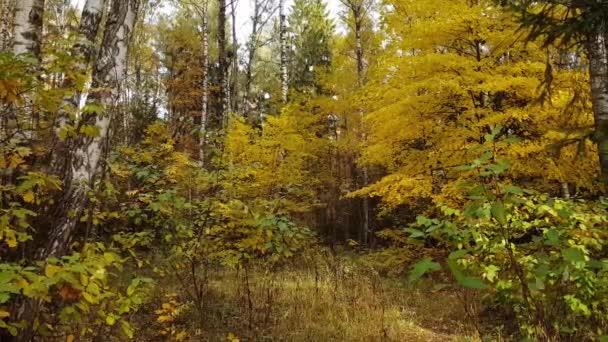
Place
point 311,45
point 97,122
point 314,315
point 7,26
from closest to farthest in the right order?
point 97,122
point 314,315
point 7,26
point 311,45

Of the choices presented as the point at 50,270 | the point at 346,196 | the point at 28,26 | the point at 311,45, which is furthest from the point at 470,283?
the point at 311,45

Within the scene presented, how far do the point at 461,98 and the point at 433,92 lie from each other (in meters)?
0.71

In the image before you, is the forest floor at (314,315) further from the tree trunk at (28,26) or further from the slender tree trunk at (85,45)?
the tree trunk at (28,26)

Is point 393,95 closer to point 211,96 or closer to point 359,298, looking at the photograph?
point 359,298

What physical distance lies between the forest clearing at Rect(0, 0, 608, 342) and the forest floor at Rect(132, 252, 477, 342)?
0.05 meters

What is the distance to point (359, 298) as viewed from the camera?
754cm

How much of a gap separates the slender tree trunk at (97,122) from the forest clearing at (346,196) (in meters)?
0.02

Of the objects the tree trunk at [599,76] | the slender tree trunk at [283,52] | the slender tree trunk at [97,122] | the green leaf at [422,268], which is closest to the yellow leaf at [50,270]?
the slender tree trunk at [97,122]

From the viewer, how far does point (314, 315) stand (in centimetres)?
646

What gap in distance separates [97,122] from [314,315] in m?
4.20

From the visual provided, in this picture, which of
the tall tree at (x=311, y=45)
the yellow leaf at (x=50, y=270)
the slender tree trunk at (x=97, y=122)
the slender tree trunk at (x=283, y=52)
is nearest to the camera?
the yellow leaf at (x=50, y=270)

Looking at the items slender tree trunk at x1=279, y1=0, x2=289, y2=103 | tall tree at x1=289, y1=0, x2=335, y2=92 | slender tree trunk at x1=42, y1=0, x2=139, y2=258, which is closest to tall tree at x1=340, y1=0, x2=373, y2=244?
slender tree trunk at x1=279, y1=0, x2=289, y2=103

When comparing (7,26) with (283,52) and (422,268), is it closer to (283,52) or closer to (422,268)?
(283,52)

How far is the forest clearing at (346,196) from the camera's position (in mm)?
2779
